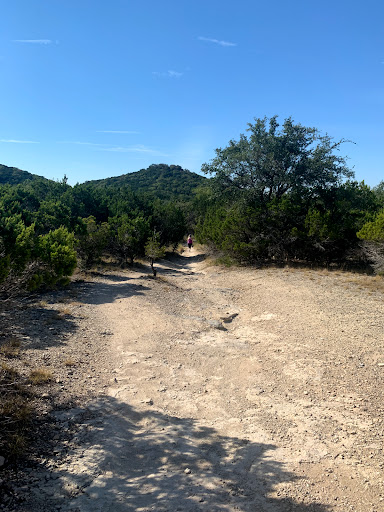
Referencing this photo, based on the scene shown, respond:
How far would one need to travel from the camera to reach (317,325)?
9.28 meters

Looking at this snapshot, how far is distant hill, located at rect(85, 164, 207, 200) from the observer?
7150 centimetres

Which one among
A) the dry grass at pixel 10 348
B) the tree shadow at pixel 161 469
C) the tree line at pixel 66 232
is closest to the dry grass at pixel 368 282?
the tree line at pixel 66 232

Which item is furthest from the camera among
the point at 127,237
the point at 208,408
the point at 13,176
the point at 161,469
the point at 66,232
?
the point at 13,176

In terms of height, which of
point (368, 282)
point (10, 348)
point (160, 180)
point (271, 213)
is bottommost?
point (10, 348)

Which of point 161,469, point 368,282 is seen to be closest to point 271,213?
point 368,282

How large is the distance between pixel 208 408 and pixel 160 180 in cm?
7837

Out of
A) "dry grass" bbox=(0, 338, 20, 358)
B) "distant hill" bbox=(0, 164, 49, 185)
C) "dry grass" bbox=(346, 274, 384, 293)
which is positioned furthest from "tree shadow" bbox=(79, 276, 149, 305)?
"distant hill" bbox=(0, 164, 49, 185)

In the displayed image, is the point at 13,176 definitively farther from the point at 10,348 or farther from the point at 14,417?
the point at 14,417

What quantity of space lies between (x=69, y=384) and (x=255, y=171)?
1712 centimetres

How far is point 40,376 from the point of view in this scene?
19.7 feet

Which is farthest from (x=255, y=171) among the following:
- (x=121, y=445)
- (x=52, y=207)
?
(x=121, y=445)

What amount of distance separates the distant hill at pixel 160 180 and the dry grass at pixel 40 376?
59114mm

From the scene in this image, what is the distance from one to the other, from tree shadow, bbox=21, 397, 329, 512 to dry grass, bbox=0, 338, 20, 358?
2355mm

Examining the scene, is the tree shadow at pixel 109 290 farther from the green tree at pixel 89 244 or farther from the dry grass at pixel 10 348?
the dry grass at pixel 10 348
